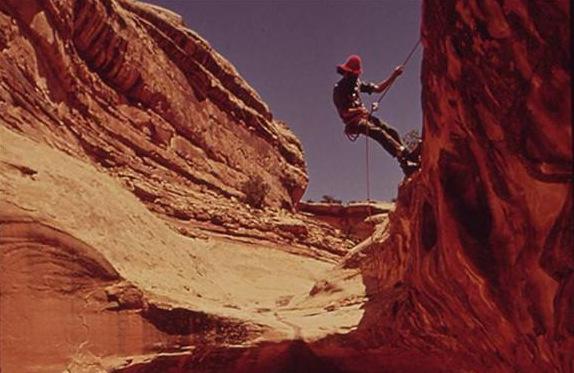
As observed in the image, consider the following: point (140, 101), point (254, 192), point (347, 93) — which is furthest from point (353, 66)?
point (254, 192)

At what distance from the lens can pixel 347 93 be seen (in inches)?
365

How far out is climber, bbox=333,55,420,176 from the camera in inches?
360

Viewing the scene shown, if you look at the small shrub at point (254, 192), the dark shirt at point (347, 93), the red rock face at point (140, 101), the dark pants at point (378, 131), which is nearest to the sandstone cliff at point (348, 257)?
the red rock face at point (140, 101)

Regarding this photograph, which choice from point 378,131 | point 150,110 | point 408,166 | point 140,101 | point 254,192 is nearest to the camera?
point 408,166

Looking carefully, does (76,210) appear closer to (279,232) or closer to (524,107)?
(524,107)

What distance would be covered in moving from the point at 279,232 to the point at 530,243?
1504cm

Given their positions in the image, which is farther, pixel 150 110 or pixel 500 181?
pixel 150 110

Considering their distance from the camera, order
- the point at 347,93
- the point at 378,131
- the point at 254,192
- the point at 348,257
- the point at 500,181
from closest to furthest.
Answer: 1. the point at 500,181
2. the point at 378,131
3. the point at 347,93
4. the point at 348,257
5. the point at 254,192

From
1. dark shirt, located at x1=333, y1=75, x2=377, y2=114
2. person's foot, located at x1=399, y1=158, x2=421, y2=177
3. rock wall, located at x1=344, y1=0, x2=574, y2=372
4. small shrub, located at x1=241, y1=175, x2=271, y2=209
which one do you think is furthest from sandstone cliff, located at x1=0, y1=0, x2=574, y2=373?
small shrub, located at x1=241, y1=175, x2=271, y2=209

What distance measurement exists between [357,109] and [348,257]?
9.44 feet

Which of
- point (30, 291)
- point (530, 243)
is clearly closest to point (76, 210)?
point (30, 291)

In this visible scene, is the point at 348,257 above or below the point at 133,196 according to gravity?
below

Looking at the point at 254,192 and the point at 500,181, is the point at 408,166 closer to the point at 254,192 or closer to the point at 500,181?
the point at 500,181

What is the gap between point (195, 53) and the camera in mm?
27000
